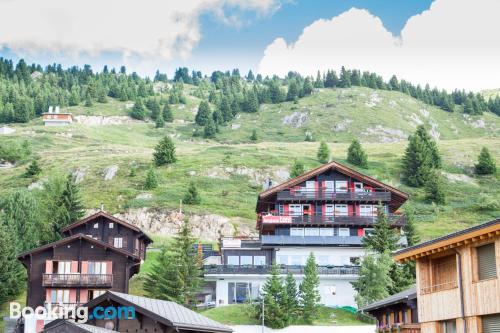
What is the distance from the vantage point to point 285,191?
79.8 metres

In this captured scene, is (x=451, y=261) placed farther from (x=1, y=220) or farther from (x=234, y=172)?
(x=234, y=172)

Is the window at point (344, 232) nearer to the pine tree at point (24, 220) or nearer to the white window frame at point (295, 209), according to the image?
the white window frame at point (295, 209)

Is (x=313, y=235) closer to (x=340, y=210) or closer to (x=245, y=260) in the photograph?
(x=340, y=210)

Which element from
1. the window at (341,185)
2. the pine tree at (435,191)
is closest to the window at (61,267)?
the window at (341,185)

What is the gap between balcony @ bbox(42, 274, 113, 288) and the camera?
64312 mm

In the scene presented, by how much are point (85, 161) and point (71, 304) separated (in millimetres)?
83195

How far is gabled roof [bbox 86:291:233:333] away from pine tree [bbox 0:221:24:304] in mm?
38061

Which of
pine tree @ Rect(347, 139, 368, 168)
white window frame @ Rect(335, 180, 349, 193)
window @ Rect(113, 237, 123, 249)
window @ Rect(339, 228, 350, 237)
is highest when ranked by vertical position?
pine tree @ Rect(347, 139, 368, 168)

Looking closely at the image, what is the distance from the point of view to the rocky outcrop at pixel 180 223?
106125 mm

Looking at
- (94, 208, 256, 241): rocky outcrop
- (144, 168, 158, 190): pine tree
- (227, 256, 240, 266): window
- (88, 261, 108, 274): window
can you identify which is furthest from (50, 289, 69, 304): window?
(144, 168, 158, 190): pine tree

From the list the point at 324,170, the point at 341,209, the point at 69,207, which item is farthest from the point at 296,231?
the point at 69,207

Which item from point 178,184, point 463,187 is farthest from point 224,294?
point 463,187

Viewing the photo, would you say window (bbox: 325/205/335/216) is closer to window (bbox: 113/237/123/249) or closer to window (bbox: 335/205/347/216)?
window (bbox: 335/205/347/216)

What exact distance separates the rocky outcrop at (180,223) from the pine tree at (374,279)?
4095 centimetres
